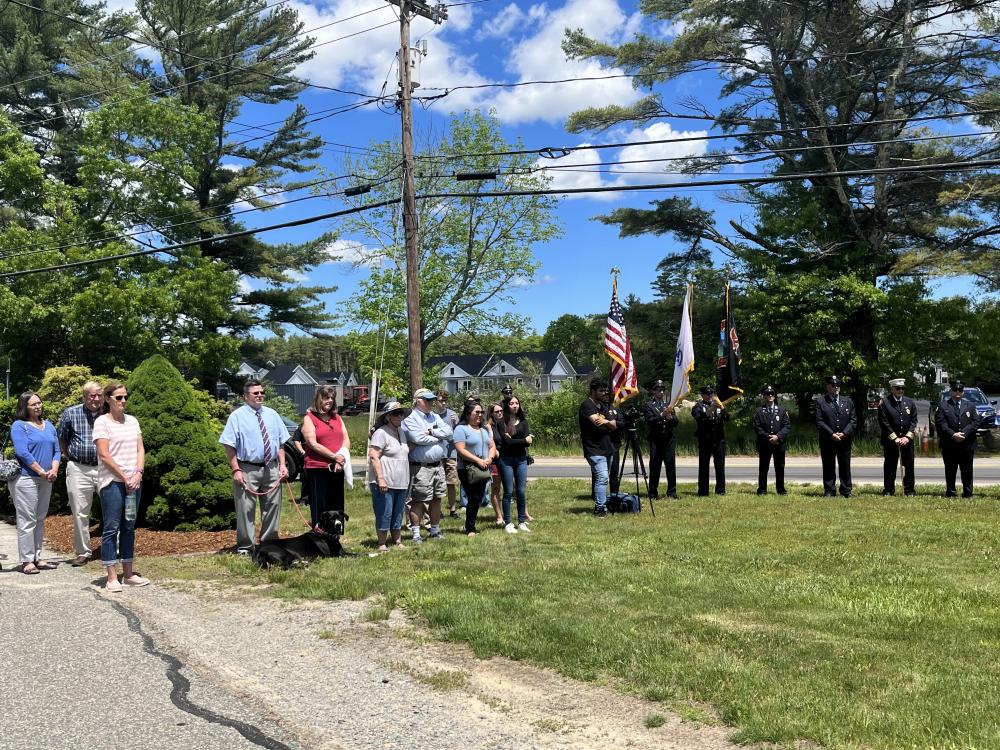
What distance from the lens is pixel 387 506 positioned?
9422 millimetres

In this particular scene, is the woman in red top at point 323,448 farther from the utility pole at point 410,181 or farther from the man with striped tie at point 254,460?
the utility pole at point 410,181

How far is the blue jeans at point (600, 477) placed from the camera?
1176cm

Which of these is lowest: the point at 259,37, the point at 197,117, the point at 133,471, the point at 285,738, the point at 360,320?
the point at 285,738

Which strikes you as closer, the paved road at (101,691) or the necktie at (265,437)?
the paved road at (101,691)

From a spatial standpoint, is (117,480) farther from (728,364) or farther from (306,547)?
(728,364)

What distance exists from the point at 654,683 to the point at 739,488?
10952mm

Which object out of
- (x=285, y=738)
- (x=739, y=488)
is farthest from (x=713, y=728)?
(x=739, y=488)

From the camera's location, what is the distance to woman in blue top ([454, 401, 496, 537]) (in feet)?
34.2

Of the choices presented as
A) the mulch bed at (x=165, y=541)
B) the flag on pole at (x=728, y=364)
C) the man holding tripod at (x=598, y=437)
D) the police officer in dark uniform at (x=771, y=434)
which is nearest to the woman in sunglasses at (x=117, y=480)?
the mulch bed at (x=165, y=541)

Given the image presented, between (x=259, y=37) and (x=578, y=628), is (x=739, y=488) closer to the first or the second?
(x=578, y=628)

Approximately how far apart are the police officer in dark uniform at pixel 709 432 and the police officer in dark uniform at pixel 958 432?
131 inches

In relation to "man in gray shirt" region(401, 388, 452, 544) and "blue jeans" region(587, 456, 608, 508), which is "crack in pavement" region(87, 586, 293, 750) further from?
"blue jeans" region(587, 456, 608, 508)

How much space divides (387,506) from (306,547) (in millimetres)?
1044

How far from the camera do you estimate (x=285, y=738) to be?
4352 mm
